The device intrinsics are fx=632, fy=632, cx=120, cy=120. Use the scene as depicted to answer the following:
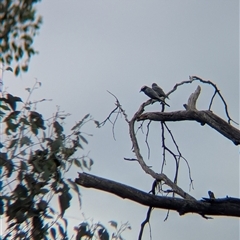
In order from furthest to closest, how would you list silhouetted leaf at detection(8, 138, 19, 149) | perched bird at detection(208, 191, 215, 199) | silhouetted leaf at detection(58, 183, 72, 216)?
perched bird at detection(208, 191, 215, 199), silhouetted leaf at detection(8, 138, 19, 149), silhouetted leaf at detection(58, 183, 72, 216)

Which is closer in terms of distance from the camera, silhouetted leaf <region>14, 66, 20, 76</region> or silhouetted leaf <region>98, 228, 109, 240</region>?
silhouetted leaf <region>98, 228, 109, 240</region>

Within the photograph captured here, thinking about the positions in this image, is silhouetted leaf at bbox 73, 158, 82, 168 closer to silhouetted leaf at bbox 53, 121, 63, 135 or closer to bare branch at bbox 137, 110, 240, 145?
silhouetted leaf at bbox 53, 121, 63, 135

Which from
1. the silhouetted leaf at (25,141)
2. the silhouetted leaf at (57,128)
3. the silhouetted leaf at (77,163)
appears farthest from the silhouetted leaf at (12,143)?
the silhouetted leaf at (77,163)

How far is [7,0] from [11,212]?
1.53 meters

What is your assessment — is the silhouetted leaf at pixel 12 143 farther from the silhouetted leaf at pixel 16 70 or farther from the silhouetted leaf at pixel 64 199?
the silhouetted leaf at pixel 16 70

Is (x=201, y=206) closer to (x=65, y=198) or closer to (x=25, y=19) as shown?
(x=65, y=198)

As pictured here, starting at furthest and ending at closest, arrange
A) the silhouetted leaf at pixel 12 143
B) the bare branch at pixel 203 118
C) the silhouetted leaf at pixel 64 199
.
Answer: the bare branch at pixel 203 118 < the silhouetted leaf at pixel 12 143 < the silhouetted leaf at pixel 64 199

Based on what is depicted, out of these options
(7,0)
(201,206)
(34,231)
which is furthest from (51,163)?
(7,0)

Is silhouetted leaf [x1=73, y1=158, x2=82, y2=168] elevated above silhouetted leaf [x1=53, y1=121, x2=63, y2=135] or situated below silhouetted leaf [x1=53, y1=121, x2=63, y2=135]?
below

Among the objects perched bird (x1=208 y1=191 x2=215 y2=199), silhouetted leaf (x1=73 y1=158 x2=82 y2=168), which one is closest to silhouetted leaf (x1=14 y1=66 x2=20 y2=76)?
silhouetted leaf (x1=73 y1=158 x2=82 y2=168)

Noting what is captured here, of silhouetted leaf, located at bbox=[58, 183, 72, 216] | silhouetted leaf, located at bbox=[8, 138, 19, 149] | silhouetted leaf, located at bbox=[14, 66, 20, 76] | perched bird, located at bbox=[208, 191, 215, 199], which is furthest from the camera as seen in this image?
silhouetted leaf, located at bbox=[14, 66, 20, 76]

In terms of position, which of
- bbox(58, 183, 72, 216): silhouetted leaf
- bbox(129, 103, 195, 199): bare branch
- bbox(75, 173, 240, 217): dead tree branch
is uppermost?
bbox(129, 103, 195, 199): bare branch

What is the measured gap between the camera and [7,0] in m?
4.13

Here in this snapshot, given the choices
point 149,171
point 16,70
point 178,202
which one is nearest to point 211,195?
point 178,202
